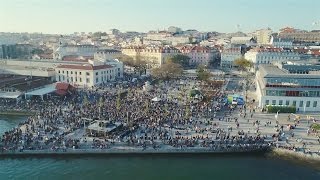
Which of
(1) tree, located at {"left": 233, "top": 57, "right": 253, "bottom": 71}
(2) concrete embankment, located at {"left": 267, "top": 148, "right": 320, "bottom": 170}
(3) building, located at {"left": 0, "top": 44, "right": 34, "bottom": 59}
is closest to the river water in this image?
(2) concrete embankment, located at {"left": 267, "top": 148, "right": 320, "bottom": 170}

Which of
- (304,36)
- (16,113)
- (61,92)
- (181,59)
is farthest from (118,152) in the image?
(304,36)

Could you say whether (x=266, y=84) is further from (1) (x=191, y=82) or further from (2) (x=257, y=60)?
(2) (x=257, y=60)

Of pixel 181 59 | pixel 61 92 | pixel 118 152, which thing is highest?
pixel 181 59

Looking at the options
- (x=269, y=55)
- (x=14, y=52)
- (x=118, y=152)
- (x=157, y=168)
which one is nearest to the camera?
(x=157, y=168)

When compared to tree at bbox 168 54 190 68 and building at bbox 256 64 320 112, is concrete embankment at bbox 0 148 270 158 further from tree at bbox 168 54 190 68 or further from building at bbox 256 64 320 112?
tree at bbox 168 54 190 68

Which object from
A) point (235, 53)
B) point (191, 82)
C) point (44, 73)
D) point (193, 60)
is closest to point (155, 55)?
point (193, 60)

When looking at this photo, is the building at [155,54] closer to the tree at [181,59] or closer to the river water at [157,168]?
the tree at [181,59]

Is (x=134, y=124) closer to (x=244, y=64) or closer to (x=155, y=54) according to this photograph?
(x=244, y=64)
